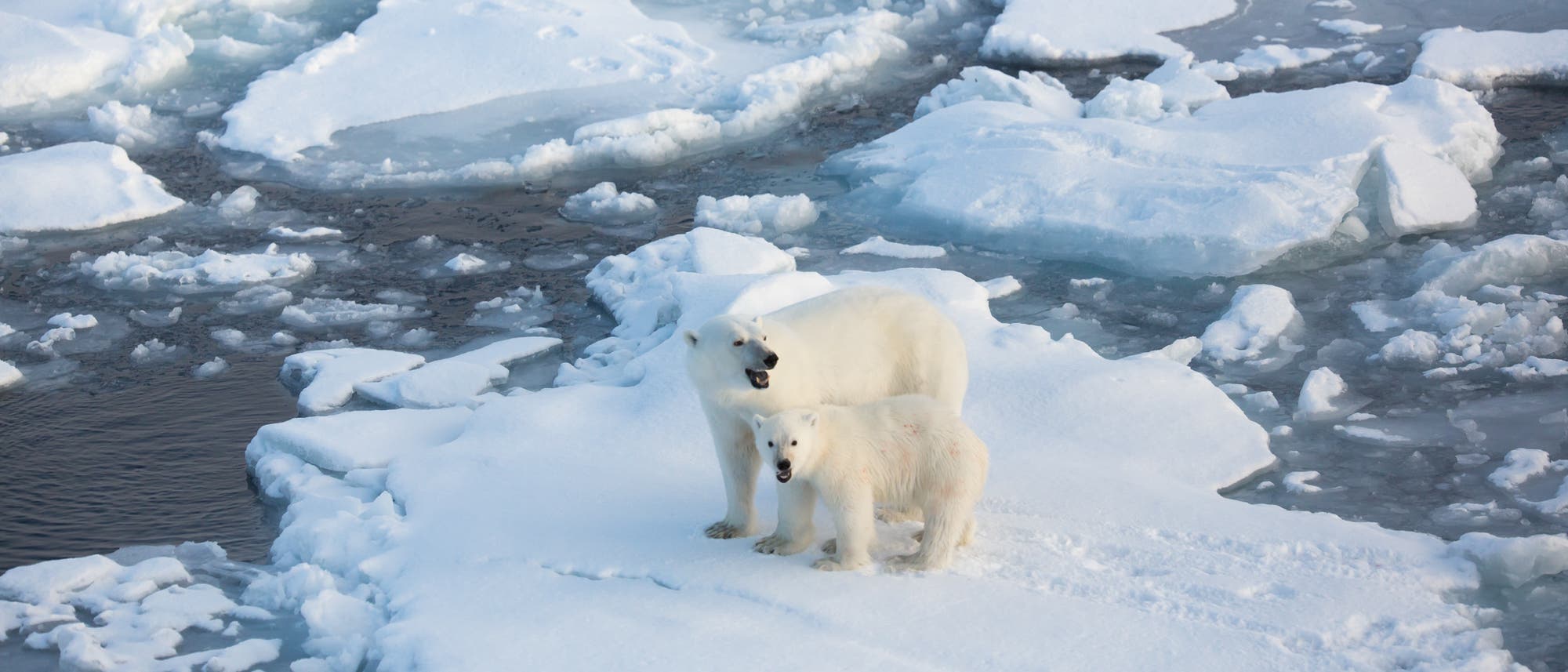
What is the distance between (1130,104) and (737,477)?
5.90 metres

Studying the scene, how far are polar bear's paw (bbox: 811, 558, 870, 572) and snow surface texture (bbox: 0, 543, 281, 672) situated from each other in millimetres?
1681

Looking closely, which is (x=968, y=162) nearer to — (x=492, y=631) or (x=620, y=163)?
(x=620, y=163)

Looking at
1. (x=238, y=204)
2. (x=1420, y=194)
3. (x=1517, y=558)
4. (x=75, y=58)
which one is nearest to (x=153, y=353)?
(x=238, y=204)

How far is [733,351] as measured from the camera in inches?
165

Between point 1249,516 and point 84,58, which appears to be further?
point 84,58

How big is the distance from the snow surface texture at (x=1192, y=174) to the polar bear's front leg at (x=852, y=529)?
152 inches

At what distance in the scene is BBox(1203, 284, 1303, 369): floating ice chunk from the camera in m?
6.42

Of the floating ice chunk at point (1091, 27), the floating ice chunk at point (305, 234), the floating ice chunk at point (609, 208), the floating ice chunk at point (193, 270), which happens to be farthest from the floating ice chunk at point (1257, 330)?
the floating ice chunk at point (305, 234)

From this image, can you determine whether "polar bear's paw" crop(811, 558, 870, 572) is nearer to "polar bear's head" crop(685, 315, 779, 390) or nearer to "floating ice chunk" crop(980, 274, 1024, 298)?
"polar bear's head" crop(685, 315, 779, 390)

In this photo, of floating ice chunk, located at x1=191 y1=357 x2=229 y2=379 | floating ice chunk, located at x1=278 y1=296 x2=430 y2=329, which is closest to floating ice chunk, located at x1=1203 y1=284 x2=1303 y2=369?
floating ice chunk, located at x1=278 y1=296 x2=430 y2=329

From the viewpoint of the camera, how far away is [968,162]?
8.63 m

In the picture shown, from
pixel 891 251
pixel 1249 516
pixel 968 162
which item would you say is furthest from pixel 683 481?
pixel 968 162

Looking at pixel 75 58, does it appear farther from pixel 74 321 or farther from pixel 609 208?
pixel 609 208

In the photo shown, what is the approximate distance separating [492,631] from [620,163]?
6202 mm
